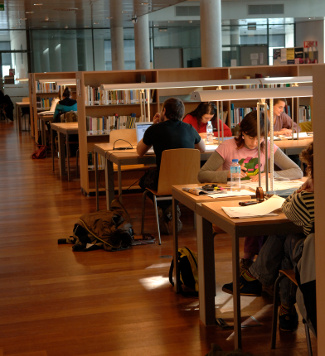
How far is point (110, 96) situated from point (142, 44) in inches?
409

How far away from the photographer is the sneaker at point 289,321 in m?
3.31

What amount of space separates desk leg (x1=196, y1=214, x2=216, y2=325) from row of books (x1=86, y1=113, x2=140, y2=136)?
172 inches

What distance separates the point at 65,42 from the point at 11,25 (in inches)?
79.6

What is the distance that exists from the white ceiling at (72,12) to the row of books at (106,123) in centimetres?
760

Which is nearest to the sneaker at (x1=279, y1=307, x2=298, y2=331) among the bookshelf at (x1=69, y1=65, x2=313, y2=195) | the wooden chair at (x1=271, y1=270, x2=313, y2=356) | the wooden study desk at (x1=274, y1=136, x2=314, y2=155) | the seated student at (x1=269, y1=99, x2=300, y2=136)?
the wooden chair at (x1=271, y1=270, x2=313, y2=356)

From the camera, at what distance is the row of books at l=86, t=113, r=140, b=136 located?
760 cm

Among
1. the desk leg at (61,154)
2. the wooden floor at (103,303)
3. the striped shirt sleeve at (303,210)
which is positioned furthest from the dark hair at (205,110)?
the striped shirt sleeve at (303,210)

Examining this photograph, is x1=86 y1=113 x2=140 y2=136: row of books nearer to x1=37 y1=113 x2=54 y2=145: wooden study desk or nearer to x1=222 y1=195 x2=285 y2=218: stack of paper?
x1=37 y1=113 x2=54 y2=145: wooden study desk

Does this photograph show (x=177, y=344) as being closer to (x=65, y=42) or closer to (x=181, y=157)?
(x=181, y=157)

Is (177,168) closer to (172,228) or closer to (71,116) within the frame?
(172,228)

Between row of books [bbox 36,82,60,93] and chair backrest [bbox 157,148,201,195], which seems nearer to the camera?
chair backrest [bbox 157,148,201,195]

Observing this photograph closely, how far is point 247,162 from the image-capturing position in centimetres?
438

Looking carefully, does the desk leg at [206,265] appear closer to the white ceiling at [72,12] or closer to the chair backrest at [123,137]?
the chair backrest at [123,137]

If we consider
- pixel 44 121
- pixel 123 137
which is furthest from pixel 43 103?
pixel 123 137
